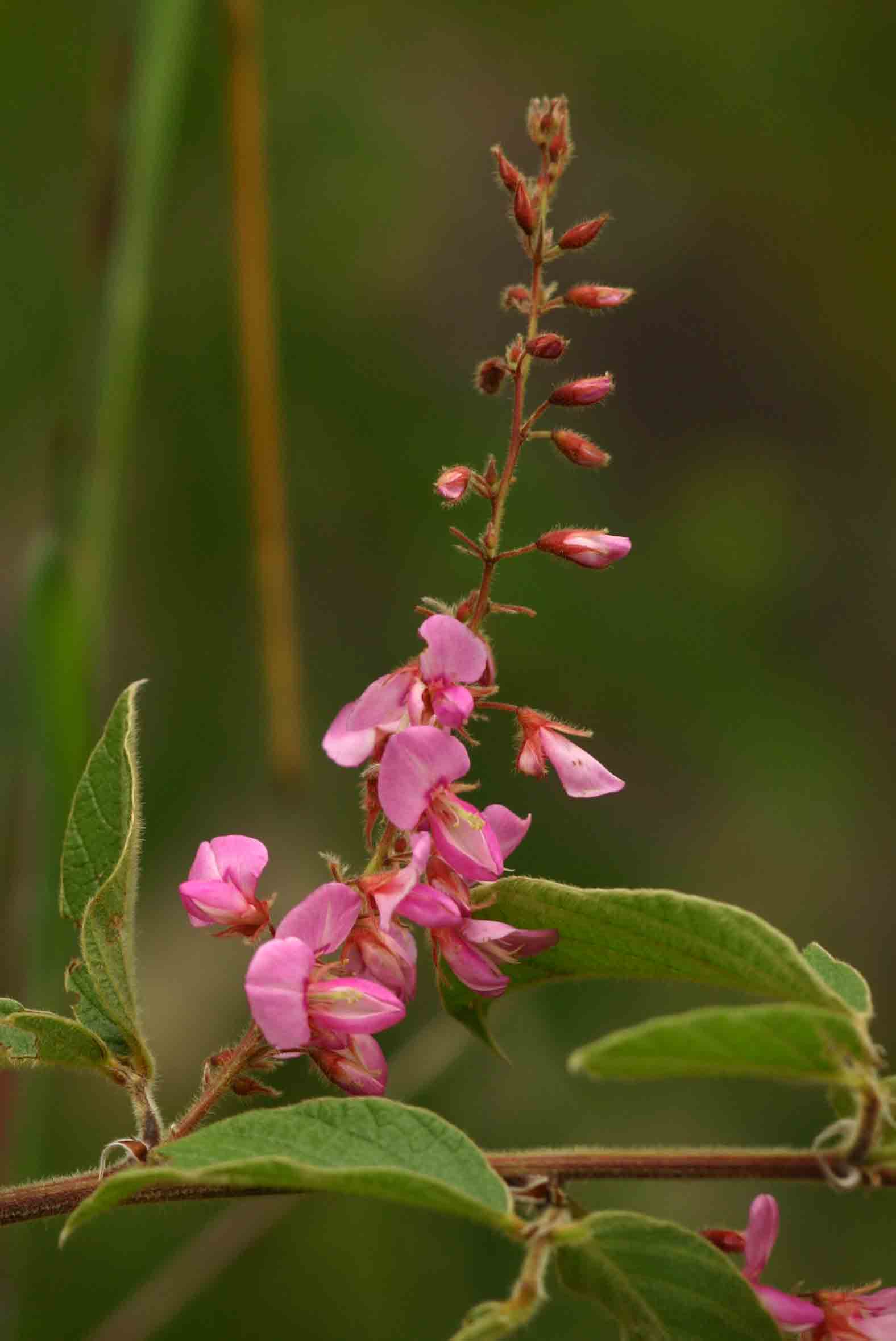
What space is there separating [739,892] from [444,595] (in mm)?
897

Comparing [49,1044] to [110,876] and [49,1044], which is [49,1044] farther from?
[110,876]

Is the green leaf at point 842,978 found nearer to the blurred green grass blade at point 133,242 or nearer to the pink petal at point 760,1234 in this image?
the pink petal at point 760,1234

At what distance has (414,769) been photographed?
886 millimetres

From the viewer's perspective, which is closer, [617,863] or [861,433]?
[617,863]

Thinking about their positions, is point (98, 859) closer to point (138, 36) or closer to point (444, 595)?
point (138, 36)

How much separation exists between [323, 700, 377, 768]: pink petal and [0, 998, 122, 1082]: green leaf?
22 cm

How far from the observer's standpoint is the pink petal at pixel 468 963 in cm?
91

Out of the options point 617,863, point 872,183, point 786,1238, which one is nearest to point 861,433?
point 872,183

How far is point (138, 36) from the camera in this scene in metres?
1.25

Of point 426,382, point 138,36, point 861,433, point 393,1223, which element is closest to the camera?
point 138,36

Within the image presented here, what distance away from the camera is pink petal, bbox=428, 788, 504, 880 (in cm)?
88

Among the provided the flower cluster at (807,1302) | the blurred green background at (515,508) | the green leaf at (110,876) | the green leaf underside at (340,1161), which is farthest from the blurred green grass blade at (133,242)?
the blurred green background at (515,508)

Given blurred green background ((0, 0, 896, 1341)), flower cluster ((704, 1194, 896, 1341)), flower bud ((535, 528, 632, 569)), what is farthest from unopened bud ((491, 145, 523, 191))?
blurred green background ((0, 0, 896, 1341))

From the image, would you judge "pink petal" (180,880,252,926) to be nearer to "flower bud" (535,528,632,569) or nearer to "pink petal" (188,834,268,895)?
"pink petal" (188,834,268,895)
